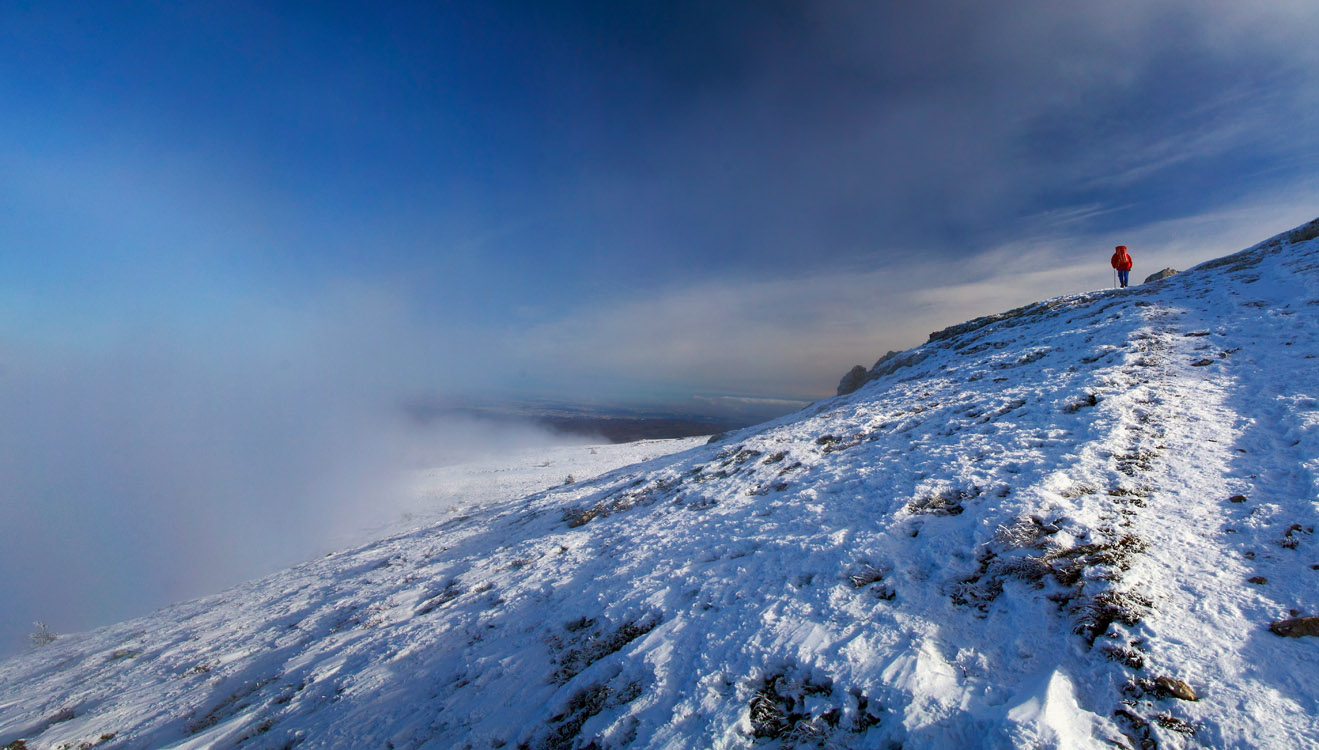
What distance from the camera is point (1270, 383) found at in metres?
9.26

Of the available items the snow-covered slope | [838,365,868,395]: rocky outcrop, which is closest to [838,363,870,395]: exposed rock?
[838,365,868,395]: rocky outcrop

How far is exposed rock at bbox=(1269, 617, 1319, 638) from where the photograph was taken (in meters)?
3.84

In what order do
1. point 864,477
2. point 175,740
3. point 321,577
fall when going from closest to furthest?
point 175,740 → point 864,477 → point 321,577

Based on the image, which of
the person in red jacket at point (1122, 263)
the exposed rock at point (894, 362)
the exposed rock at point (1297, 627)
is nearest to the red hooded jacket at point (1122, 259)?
the person in red jacket at point (1122, 263)

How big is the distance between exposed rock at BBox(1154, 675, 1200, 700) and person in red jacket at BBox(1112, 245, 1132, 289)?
30.0 m

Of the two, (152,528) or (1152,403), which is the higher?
(1152,403)

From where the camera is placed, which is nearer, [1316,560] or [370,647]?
[1316,560]

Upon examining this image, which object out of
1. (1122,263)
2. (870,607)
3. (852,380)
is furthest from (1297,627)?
(1122,263)

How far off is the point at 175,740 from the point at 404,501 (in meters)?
23.0

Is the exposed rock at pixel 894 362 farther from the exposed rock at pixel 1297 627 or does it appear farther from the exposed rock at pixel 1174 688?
the exposed rock at pixel 1174 688

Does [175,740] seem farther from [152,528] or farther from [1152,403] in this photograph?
[152,528]

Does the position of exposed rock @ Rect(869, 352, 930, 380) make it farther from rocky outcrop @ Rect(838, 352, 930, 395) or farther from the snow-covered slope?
the snow-covered slope

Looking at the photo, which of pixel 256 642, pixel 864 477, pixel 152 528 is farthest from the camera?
pixel 152 528

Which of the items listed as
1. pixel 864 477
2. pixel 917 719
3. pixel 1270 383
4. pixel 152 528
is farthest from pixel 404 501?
pixel 152 528
